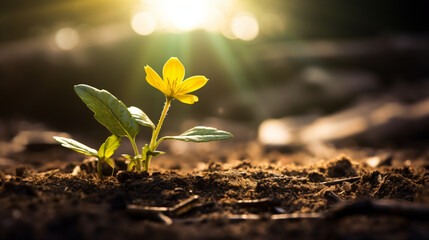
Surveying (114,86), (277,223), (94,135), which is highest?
(114,86)

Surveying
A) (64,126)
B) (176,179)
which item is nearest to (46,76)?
(64,126)

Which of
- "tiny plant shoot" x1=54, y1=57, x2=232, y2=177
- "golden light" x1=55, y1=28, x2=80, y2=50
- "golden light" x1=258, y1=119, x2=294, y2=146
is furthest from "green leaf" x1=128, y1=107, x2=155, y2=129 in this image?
"golden light" x1=55, y1=28, x2=80, y2=50

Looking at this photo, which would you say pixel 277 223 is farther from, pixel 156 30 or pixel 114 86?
pixel 156 30

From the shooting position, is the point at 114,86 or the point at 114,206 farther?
the point at 114,86

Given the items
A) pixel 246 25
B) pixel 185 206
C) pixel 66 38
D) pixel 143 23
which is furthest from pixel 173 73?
pixel 246 25

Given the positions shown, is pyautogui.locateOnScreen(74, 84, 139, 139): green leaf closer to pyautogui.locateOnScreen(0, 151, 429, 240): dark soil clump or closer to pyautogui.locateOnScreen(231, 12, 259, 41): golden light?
pyautogui.locateOnScreen(0, 151, 429, 240): dark soil clump

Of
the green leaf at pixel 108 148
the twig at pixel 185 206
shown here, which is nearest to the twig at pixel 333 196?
the twig at pixel 185 206

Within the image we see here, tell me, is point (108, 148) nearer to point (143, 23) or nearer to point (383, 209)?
point (383, 209)
